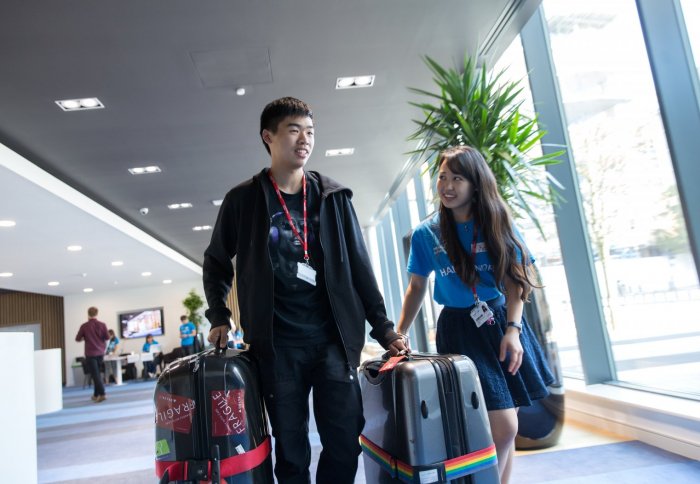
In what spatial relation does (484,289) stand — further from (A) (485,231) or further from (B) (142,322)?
(B) (142,322)

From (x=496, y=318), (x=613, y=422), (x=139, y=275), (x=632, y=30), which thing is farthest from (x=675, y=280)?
(x=139, y=275)

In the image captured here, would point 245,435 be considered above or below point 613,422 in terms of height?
above

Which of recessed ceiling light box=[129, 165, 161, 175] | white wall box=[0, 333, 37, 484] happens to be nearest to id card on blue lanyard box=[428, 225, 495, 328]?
white wall box=[0, 333, 37, 484]

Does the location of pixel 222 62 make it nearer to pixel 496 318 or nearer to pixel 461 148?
pixel 461 148

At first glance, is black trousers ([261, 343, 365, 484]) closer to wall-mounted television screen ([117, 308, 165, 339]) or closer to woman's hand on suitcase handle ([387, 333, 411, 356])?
woman's hand on suitcase handle ([387, 333, 411, 356])

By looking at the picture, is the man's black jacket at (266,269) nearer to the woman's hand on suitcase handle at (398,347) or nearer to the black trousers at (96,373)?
the woman's hand on suitcase handle at (398,347)

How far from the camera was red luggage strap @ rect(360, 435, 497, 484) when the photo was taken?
1.21 metres

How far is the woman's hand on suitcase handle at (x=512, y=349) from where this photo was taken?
1590mm

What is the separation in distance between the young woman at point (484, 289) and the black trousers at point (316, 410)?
40 centimetres

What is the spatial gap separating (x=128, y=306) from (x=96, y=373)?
8.66 m

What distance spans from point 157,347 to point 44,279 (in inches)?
133

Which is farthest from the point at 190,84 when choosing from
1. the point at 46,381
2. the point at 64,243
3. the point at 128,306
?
the point at 128,306

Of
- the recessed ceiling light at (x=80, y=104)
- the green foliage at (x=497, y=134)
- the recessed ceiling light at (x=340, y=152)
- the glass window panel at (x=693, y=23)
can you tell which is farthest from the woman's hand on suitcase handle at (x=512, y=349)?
the recessed ceiling light at (x=340, y=152)

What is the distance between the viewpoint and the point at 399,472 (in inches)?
50.1
